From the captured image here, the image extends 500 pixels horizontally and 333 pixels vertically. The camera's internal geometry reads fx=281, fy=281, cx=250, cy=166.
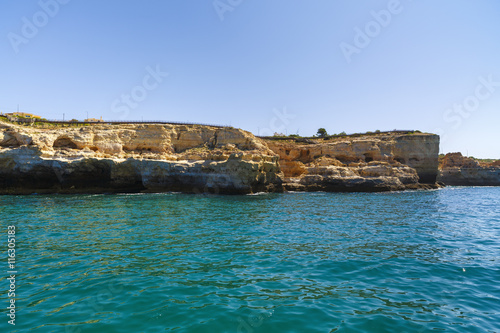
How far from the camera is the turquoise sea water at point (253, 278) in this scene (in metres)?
5.46

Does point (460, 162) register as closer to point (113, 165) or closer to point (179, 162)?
point (179, 162)

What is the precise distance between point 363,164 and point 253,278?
39.3m

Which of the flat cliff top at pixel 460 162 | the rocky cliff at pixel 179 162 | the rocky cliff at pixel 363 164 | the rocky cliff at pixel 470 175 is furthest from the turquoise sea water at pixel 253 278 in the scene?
the flat cliff top at pixel 460 162

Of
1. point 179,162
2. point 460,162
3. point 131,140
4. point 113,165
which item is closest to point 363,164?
point 179,162

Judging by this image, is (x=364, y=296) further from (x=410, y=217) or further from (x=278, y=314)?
(x=410, y=217)

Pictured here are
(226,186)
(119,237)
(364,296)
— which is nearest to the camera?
(364,296)

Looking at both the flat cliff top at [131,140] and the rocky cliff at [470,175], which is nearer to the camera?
the flat cliff top at [131,140]

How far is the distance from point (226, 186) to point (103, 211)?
15.1m

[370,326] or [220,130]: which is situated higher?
[220,130]

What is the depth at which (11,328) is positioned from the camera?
16.6 feet

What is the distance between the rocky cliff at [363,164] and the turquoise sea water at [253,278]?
76.0ft

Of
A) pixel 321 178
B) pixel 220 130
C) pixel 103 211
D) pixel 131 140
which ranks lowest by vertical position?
pixel 103 211

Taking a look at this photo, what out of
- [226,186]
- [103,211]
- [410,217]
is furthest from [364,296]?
[226,186]

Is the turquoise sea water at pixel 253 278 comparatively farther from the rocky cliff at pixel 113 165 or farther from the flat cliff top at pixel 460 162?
the flat cliff top at pixel 460 162
